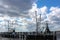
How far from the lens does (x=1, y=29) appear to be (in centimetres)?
812

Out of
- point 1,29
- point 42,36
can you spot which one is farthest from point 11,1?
point 42,36

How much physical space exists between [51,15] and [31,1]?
146cm

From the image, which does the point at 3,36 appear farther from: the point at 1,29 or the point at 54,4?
the point at 54,4

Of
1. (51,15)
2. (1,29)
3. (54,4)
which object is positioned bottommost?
(1,29)

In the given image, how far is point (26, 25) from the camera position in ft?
26.7

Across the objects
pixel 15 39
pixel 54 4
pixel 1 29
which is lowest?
pixel 15 39

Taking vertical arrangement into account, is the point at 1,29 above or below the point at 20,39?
above

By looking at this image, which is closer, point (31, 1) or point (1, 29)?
point (31, 1)

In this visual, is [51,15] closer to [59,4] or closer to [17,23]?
[59,4]

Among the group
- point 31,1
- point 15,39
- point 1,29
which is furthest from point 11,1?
point 15,39

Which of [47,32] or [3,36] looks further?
[3,36]

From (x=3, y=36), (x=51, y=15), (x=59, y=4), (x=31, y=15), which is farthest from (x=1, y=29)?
(x=59, y=4)

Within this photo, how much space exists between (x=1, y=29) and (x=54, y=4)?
11.8ft

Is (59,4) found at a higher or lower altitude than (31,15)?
higher
